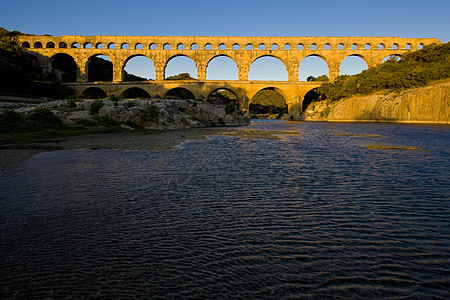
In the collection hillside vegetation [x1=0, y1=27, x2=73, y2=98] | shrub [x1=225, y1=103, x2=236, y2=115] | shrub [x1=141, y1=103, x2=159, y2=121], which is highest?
hillside vegetation [x1=0, y1=27, x2=73, y2=98]

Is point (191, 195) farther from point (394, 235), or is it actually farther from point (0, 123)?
point (0, 123)

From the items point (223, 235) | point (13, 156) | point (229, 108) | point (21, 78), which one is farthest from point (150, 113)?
point (21, 78)

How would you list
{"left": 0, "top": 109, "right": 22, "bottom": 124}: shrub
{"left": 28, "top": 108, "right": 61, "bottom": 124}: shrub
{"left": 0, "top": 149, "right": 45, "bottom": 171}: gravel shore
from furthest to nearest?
{"left": 28, "top": 108, "right": 61, "bottom": 124}: shrub
{"left": 0, "top": 109, "right": 22, "bottom": 124}: shrub
{"left": 0, "top": 149, "right": 45, "bottom": 171}: gravel shore

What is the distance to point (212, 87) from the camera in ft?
180

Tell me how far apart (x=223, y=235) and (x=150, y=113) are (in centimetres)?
2040

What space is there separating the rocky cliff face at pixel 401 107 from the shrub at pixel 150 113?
104 feet

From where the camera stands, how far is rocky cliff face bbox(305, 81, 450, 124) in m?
31.0

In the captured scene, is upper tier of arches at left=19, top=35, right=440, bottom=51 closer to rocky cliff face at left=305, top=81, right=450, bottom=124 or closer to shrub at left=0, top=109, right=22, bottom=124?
rocky cliff face at left=305, top=81, right=450, bottom=124

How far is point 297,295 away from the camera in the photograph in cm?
205

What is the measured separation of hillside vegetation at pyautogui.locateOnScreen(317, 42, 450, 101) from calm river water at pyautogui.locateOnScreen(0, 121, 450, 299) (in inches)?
1633

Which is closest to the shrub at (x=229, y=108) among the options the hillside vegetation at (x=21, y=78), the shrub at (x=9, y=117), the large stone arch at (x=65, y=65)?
the shrub at (x=9, y=117)

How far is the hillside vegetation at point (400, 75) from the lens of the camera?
3816 cm

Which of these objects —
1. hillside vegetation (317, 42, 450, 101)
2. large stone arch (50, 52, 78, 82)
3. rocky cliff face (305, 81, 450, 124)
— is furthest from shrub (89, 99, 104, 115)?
large stone arch (50, 52, 78, 82)

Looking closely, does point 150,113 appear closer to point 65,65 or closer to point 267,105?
point 65,65
